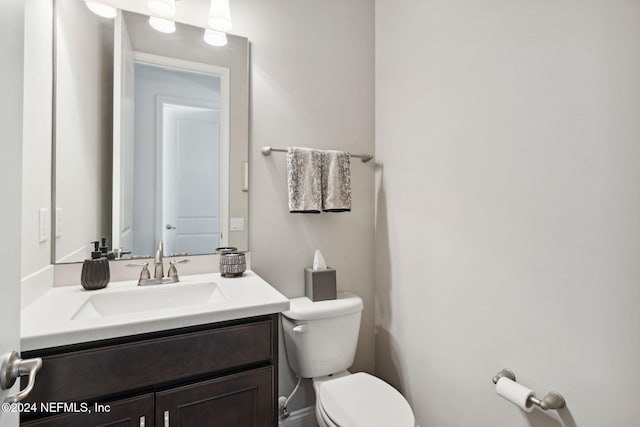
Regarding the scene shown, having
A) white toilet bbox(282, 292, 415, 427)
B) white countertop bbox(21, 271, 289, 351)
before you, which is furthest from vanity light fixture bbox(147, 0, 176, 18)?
white toilet bbox(282, 292, 415, 427)

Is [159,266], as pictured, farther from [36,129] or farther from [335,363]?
[335,363]

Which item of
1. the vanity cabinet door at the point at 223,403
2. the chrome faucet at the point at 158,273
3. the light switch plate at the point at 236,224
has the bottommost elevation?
the vanity cabinet door at the point at 223,403

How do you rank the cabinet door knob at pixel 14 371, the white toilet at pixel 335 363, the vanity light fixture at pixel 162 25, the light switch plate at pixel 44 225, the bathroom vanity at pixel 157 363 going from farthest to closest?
the vanity light fixture at pixel 162 25
the white toilet at pixel 335 363
the light switch plate at pixel 44 225
the bathroom vanity at pixel 157 363
the cabinet door knob at pixel 14 371

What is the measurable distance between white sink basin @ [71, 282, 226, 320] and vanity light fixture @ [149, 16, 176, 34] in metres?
1.12

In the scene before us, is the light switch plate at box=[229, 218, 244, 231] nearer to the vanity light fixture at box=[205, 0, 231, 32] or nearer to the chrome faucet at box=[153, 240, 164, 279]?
the chrome faucet at box=[153, 240, 164, 279]

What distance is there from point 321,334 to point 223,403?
21.8 inches

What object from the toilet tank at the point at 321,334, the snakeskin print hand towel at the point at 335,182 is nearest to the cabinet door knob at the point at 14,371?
the toilet tank at the point at 321,334

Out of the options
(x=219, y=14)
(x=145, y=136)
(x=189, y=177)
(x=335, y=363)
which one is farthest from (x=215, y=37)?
(x=335, y=363)

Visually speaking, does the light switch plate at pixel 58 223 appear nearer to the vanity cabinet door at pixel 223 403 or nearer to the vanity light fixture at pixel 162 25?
the vanity cabinet door at pixel 223 403

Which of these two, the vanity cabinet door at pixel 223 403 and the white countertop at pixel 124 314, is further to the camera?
the vanity cabinet door at pixel 223 403

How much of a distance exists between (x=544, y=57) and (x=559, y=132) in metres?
0.26

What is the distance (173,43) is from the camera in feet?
4.61

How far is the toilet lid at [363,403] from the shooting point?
114cm

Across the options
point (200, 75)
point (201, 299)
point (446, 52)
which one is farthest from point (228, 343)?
point (446, 52)
